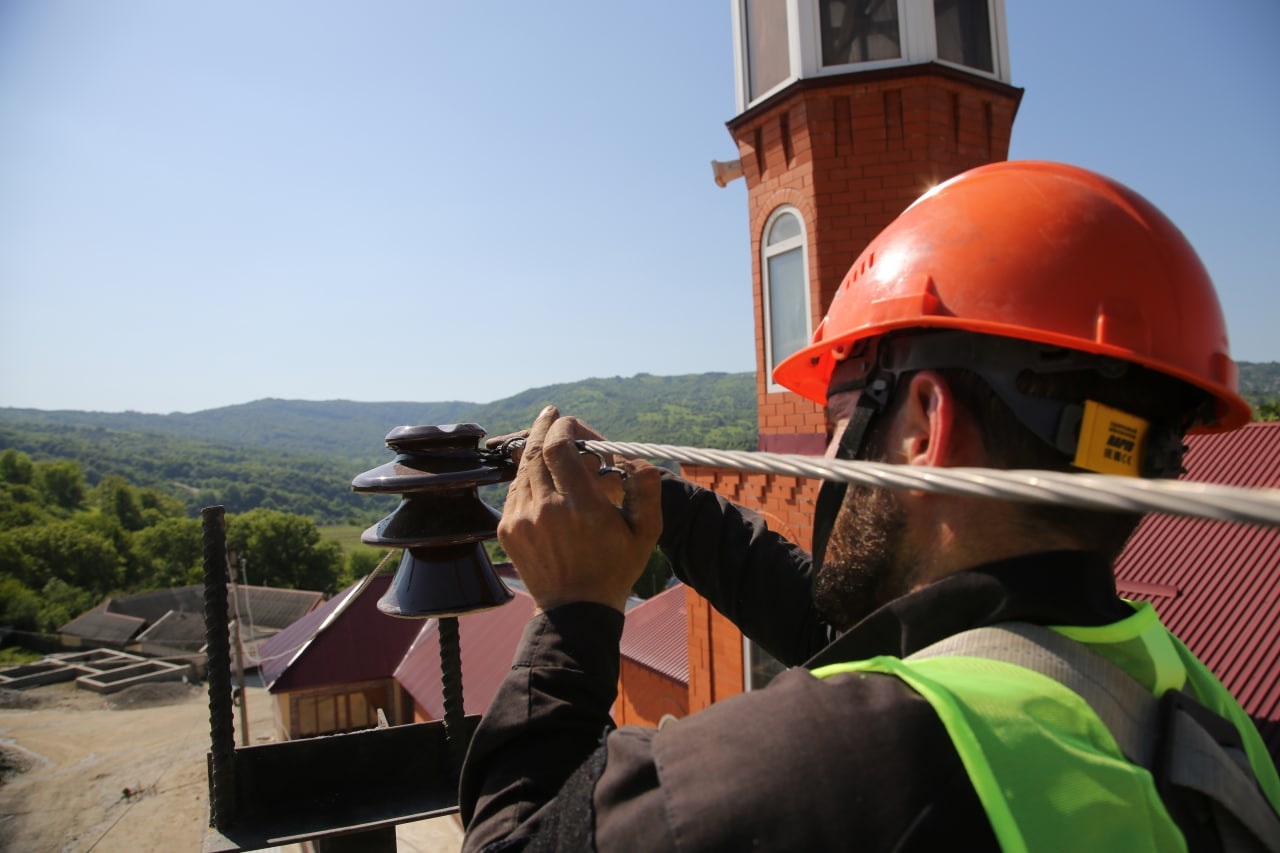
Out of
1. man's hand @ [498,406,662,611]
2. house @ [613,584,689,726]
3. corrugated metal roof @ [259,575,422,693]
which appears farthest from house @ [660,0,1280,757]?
corrugated metal roof @ [259,575,422,693]

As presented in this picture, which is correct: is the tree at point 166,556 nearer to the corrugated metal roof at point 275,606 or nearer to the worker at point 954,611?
the corrugated metal roof at point 275,606

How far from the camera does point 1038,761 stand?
0.95 m

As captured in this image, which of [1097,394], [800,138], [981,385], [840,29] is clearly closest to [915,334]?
[981,385]

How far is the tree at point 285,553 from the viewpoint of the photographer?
275ft

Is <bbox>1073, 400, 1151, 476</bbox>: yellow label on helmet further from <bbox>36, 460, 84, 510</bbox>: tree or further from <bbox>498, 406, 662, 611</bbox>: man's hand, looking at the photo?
<bbox>36, 460, 84, 510</bbox>: tree

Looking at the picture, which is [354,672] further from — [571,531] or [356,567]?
[356,567]

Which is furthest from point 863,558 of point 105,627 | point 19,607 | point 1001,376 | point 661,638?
point 19,607

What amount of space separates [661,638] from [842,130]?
35.4 feet

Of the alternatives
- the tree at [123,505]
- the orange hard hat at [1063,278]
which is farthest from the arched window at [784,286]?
the tree at [123,505]

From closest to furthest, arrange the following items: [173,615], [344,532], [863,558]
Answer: [863,558] → [173,615] → [344,532]

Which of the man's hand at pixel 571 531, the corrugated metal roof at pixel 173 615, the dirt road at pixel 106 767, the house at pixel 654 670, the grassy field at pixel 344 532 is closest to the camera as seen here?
the man's hand at pixel 571 531

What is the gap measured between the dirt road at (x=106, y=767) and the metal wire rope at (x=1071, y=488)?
38577 millimetres

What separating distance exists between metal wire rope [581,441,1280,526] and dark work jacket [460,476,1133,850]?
27 centimetres

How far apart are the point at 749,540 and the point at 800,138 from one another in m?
6.04
